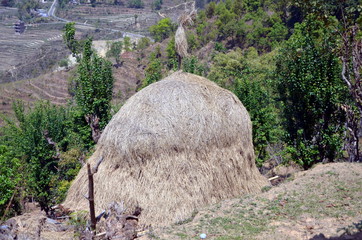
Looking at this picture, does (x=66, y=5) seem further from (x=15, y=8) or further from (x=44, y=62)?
(x=44, y=62)

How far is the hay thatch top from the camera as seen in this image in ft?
29.8

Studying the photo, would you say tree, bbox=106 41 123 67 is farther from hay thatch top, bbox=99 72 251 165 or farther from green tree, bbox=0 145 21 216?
hay thatch top, bbox=99 72 251 165

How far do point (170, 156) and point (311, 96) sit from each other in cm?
518

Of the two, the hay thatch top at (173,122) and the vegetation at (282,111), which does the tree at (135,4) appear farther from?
the hay thatch top at (173,122)

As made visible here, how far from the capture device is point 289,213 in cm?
815

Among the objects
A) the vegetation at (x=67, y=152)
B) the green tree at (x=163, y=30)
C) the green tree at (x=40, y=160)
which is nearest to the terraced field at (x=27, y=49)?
the green tree at (x=163, y=30)

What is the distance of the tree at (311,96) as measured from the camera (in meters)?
11.4

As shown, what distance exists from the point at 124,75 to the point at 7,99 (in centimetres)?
2031

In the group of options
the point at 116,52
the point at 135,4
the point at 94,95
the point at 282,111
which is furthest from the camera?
the point at 135,4

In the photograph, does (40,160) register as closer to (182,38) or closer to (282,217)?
(182,38)

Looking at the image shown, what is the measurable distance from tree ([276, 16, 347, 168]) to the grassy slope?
79.2 inches

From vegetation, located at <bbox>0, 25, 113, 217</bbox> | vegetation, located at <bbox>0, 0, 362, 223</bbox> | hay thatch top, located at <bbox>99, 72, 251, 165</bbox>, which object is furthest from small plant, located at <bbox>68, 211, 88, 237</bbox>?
vegetation, located at <bbox>0, 25, 113, 217</bbox>

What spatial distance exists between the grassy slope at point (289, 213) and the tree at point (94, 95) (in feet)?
23.9

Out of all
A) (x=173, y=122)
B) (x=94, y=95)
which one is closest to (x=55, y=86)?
(x=94, y=95)
